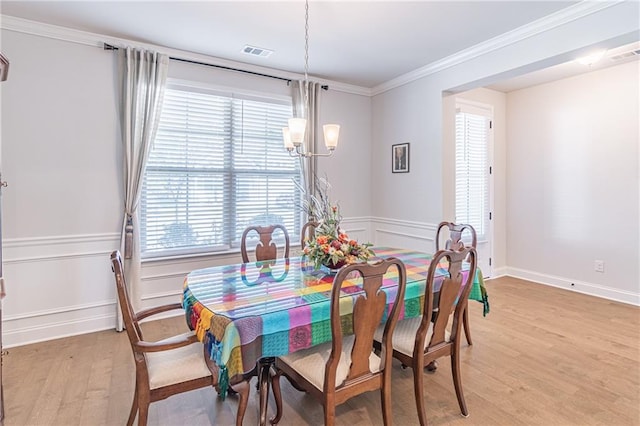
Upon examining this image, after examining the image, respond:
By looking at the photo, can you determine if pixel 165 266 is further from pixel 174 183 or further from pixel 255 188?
pixel 255 188

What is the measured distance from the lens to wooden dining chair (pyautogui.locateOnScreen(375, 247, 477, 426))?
1.97 m

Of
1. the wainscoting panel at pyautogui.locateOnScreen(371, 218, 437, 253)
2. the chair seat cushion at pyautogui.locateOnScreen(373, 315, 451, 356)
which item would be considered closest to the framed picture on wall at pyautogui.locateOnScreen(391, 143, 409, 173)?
the wainscoting panel at pyautogui.locateOnScreen(371, 218, 437, 253)

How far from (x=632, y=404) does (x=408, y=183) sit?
9.56 feet

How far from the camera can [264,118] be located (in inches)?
169

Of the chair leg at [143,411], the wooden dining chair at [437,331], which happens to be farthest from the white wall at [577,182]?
the chair leg at [143,411]

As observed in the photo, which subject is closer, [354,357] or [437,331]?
[354,357]

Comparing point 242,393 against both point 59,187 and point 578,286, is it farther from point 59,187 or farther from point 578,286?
point 578,286

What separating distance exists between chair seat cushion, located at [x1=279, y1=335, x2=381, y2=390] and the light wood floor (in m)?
0.45

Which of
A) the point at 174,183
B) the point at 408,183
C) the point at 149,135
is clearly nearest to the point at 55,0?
the point at 149,135

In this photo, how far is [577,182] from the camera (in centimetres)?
470

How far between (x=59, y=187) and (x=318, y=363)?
2859mm

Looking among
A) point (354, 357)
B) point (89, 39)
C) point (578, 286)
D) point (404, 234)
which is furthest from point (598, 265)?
point (89, 39)

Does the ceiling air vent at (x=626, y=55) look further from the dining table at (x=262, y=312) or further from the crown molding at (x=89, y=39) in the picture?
the crown molding at (x=89, y=39)

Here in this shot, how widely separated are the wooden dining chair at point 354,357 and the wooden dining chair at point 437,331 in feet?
0.53
